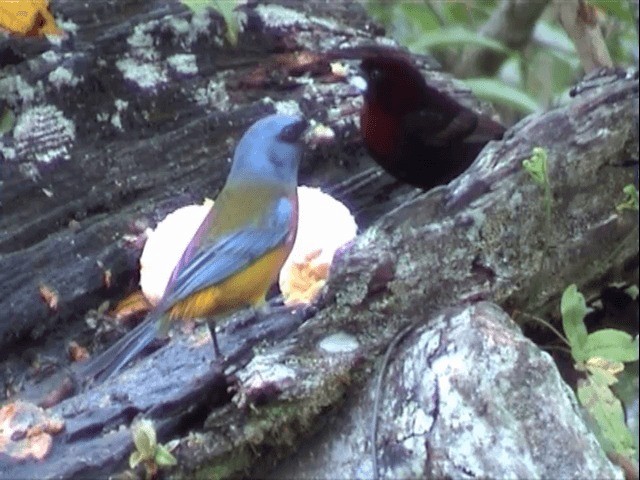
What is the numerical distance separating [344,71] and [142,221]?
32.4 inches

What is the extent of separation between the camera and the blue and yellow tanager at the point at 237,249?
6.98 feet

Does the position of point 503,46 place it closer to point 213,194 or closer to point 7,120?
point 213,194

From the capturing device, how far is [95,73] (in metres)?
2.79

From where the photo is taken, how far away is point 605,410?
239 centimetres

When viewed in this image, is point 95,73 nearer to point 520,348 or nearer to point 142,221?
point 142,221

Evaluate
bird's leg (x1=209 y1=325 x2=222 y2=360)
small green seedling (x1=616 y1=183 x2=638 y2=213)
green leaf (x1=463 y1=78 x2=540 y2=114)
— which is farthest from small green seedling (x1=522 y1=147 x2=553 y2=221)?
green leaf (x1=463 y1=78 x2=540 y2=114)

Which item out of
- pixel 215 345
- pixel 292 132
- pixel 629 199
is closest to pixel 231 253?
pixel 215 345

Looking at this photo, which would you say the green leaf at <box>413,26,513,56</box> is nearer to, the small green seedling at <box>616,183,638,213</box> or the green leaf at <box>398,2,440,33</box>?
the green leaf at <box>398,2,440,33</box>

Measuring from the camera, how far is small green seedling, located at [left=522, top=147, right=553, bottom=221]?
8.36 ft

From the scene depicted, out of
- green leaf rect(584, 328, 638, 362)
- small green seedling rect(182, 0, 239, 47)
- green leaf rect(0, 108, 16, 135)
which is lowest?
green leaf rect(584, 328, 638, 362)

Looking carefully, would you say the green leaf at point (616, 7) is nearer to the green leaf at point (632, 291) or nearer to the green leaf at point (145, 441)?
the green leaf at point (632, 291)

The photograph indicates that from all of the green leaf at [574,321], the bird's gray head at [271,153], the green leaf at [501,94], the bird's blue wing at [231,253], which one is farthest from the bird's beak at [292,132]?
the green leaf at [501,94]

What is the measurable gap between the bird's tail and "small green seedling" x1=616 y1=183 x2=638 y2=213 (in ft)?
4.01

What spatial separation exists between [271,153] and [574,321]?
65 cm
